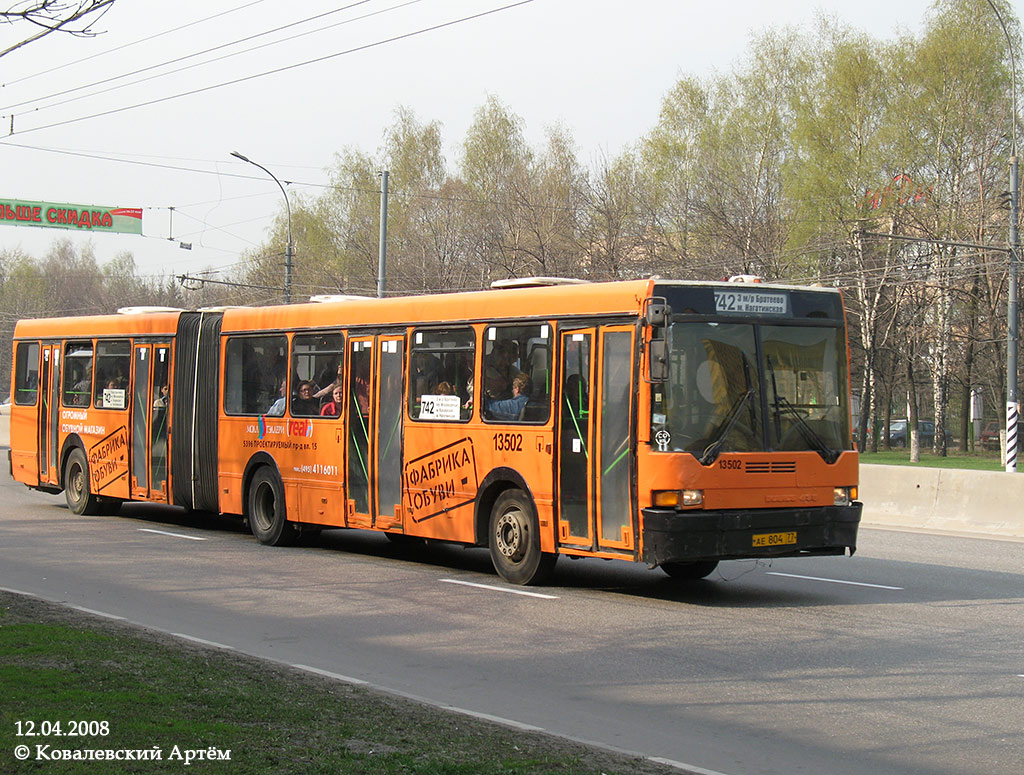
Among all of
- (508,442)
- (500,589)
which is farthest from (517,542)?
(508,442)

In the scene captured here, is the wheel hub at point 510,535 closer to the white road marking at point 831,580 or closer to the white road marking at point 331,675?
the white road marking at point 831,580

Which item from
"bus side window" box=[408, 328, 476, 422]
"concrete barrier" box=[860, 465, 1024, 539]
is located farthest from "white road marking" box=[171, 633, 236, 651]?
"concrete barrier" box=[860, 465, 1024, 539]

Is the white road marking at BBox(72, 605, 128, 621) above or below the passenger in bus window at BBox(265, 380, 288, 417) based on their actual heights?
below

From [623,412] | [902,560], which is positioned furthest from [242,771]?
[902,560]

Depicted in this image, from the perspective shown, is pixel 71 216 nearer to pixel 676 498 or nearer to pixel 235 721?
pixel 676 498

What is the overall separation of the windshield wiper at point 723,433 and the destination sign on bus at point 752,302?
79 cm

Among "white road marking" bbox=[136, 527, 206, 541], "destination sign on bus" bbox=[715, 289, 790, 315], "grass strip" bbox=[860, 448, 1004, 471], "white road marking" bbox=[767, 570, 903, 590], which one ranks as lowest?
"grass strip" bbox=[860, 448, 1004, 471]

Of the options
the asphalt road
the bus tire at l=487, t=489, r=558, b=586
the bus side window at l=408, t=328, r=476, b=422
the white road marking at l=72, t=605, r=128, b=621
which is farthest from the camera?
the bus side window at l=408, t=328, r=476, b=422

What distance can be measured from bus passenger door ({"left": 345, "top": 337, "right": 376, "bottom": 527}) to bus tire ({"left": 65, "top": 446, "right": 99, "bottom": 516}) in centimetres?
697

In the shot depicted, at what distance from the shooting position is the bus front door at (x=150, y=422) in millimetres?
19031

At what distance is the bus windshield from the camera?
11.5 m

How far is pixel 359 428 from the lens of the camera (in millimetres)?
15445

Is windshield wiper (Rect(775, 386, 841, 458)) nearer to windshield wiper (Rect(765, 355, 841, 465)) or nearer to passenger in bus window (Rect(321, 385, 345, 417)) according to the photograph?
windshield wiper (Rect(765, 355, 841, 465))

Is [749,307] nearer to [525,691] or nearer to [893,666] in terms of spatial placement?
[893,666]
